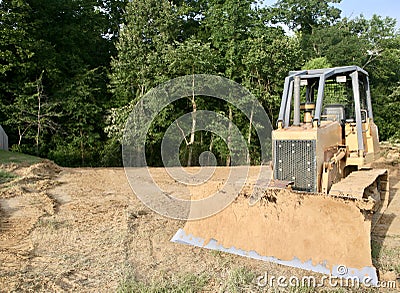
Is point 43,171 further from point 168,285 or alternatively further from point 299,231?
point 299,231

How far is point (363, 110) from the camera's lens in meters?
7.11

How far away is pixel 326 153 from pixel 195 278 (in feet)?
9.31

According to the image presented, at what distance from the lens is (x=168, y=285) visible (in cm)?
386

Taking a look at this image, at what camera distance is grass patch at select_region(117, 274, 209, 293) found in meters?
3.73

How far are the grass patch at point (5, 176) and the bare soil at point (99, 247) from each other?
1.28 m

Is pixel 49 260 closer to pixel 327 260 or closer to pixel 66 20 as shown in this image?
pixel 327 260

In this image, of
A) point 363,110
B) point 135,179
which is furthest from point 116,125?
point 363,110

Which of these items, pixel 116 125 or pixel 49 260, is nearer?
pixel 49 260

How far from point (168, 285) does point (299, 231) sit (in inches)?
65.6
